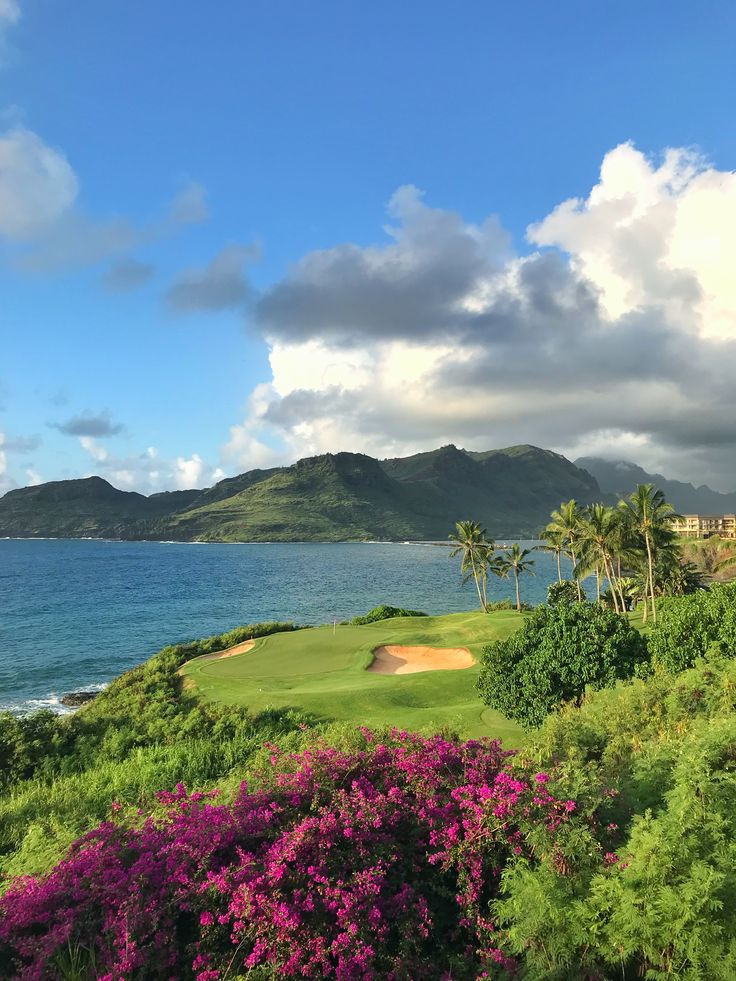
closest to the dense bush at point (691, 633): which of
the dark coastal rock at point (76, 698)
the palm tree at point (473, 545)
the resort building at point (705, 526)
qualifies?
the dark coastal rock at point (76, 698)

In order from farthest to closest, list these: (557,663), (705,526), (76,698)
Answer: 1. (705,526)
2. (76,698)
3. (557,663)

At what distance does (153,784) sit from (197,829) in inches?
474

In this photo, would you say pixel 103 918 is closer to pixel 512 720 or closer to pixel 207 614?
pixel 512 720

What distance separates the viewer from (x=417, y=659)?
40500 millimetres

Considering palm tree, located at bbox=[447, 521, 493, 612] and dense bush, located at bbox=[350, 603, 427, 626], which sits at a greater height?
palm tree, located at bbox=[447, 521, 493, 612]

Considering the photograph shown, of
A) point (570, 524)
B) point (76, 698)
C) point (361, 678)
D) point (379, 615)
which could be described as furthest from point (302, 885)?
point (570, 524)

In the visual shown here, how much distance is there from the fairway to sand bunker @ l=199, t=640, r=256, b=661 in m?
0.71

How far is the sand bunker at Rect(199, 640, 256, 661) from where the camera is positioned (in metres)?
42.7

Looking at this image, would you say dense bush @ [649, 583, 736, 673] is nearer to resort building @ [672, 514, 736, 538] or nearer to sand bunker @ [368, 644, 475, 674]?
sand bunker @ [368, 644, 475, 674]

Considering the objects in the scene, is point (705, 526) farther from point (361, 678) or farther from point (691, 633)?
point (361, 678)

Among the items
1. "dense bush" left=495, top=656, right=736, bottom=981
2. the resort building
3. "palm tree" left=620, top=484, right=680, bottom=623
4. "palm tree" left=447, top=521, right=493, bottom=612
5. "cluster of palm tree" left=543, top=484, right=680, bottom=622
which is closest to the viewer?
"dense bush" left=495, top=656, right=736, bottom=981

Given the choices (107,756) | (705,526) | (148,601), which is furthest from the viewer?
(705,526)

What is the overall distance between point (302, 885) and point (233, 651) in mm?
39294

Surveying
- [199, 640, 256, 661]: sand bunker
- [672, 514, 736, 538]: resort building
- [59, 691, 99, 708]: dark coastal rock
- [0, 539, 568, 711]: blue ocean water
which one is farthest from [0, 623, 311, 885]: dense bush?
[672, 514, 736, 538]: resort building
